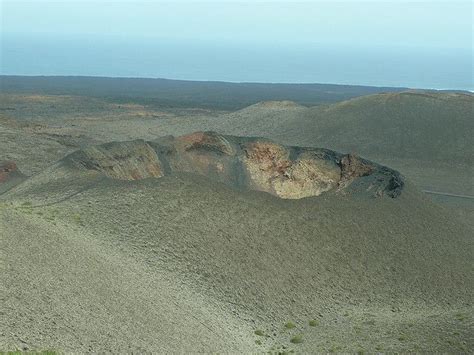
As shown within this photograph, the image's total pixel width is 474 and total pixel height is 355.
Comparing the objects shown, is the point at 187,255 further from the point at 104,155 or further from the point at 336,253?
the point at 104,155

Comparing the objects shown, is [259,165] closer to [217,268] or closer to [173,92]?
[217,268]

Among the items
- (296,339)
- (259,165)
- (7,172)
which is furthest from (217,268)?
(7,172)

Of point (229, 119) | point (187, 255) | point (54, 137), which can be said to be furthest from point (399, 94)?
point (187, 255)

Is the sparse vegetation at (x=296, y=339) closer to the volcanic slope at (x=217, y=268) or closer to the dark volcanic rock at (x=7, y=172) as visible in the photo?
the volcanic slope at (x=217, y=268)

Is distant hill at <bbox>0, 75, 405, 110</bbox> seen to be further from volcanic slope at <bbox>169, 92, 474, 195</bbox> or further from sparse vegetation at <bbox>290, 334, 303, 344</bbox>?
sparse vegetation at <bbox>290, 334, 303, 344</bbox>

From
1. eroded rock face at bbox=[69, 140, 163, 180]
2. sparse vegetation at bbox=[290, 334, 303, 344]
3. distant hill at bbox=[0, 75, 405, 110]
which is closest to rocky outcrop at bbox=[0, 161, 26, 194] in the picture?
eroded rock face at bbox=[69, 140, 163, 180]

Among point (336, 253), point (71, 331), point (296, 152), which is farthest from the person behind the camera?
point (296, 152)
